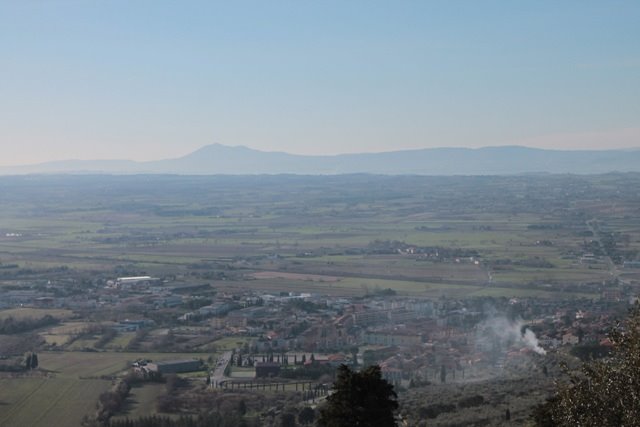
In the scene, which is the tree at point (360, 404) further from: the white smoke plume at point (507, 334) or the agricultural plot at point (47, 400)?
the white smoke plume at point (507, 334)

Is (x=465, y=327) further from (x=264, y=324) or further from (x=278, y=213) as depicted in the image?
(x=278, y=213)

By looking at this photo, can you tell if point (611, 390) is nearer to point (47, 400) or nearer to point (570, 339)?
point (47, 400)

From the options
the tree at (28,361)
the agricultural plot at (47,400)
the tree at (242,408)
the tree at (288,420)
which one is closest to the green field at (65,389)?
the agricultural plot at (47,400)

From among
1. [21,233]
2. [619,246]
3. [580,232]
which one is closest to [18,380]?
[619,246]

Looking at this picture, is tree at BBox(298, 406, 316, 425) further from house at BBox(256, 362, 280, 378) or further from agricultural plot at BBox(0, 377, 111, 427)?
house at BBox(256, 362, 280, 378)

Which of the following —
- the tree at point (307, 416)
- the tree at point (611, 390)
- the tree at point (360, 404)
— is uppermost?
the tree at point (611, 390)

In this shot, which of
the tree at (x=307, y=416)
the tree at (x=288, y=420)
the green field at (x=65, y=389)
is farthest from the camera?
the green field at (x=65, y=389)

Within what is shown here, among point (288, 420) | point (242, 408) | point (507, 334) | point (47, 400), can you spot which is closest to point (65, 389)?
point (47, 400)
